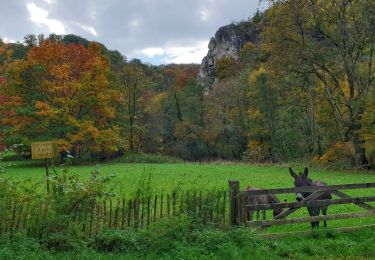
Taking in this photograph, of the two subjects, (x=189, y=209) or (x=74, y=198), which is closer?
(x=74, y=198)

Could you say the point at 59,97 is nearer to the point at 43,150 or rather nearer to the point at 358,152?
the point at 358,152

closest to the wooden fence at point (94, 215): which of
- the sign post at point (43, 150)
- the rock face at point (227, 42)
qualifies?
the sign post at point (43, 150)

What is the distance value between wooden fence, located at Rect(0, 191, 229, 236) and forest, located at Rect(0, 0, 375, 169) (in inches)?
157

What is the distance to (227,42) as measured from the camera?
110000mm

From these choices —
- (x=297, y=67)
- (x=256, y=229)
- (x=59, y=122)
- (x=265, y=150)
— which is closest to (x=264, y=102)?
(x=265, y=150)

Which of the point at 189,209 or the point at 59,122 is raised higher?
the point at 59,122

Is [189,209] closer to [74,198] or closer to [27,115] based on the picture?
[74,198]

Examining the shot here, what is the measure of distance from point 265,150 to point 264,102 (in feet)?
23.6

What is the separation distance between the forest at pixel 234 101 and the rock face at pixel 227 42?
27.3m

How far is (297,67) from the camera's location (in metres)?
35.3

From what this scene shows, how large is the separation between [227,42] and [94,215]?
10482 centimetres

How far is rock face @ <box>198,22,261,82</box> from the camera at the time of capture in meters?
106

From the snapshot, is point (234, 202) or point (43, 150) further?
point (43, 150)

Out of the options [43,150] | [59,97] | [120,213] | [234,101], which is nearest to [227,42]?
[234,101]
